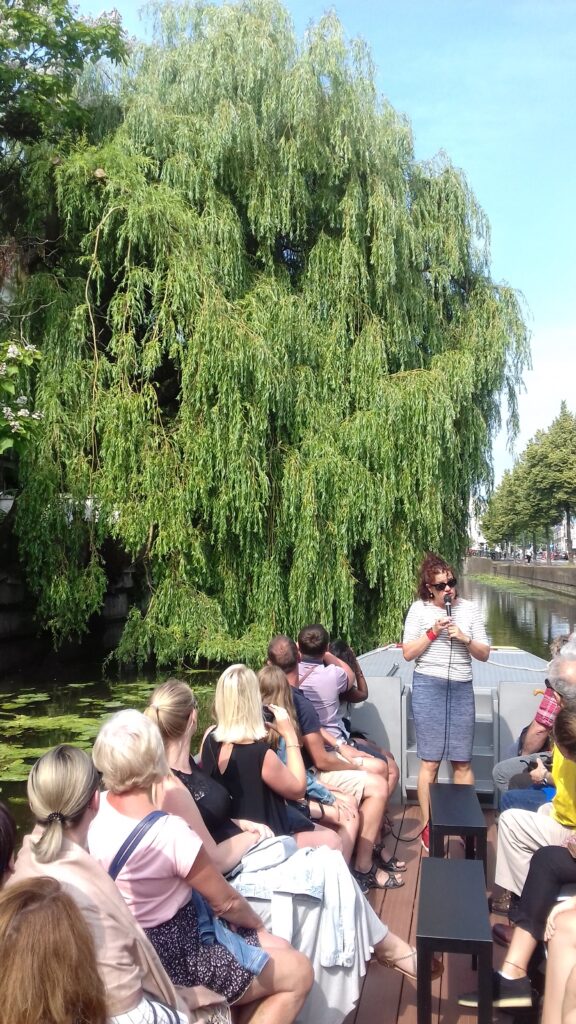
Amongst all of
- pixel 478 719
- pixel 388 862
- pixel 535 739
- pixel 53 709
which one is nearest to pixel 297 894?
pixel 388 862

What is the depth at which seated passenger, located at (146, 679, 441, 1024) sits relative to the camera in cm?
272

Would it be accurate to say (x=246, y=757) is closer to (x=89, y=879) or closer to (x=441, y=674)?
(x=89, y=879)

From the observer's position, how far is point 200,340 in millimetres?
→ 10016

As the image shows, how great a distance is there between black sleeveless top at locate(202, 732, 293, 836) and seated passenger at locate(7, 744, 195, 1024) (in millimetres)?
1111

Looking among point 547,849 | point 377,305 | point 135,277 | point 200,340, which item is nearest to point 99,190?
point 135,277

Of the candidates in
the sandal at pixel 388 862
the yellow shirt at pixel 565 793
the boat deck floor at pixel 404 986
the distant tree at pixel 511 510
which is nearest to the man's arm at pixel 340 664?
the sandal at pixel 388 862

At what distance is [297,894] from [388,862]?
5.60ft

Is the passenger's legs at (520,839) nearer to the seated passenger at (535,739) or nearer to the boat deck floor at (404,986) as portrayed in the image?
the boat deck floor at (404,986)

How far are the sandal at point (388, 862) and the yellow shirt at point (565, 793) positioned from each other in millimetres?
1408

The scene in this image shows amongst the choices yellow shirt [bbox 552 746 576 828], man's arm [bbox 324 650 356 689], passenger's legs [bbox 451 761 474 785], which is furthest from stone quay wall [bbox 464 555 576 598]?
yellow shirt [bbox 552 746 576 828]

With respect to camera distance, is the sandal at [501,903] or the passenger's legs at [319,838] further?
the sandal at [501,903]

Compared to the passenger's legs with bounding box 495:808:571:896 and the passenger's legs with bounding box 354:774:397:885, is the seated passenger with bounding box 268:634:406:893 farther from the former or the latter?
the passenger's legs with bounding box 495:808:571:896

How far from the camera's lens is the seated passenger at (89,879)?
6.12ft

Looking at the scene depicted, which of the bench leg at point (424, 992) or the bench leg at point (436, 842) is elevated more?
the bench leg at point (436, 842)
